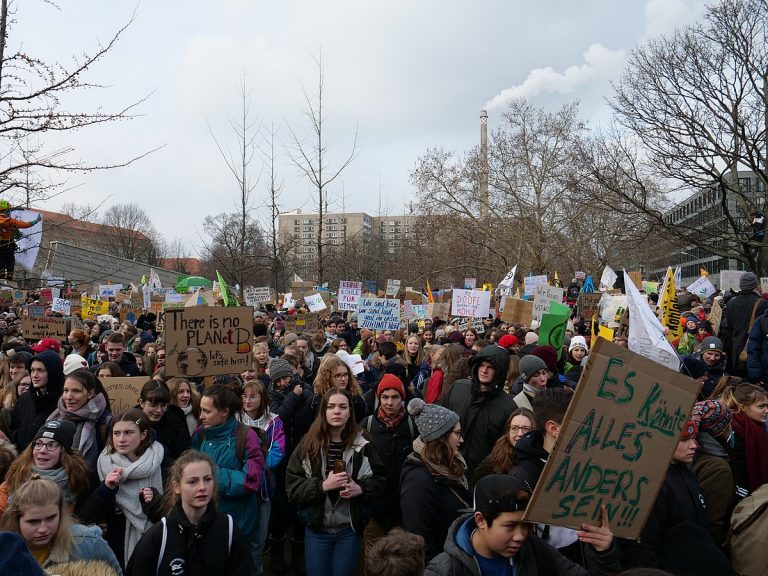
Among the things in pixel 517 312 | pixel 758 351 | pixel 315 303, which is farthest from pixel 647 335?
pixel 315 303

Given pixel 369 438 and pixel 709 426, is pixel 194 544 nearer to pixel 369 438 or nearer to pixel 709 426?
pixel 369 438

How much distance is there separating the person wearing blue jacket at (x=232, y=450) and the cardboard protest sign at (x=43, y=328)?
7067 millimetres

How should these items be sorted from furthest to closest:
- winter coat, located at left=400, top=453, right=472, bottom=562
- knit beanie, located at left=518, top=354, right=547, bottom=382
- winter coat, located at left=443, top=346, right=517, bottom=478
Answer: knit beanie, located at left=518, top=354, right=547, bottom=382, winter coat, located at left=443, top=346, right=517, bottom=478, winter coat, located at left=400, top=453, right=472, bottom=562

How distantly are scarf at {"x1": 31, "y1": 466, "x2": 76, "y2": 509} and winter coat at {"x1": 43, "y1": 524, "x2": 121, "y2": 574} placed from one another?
0.67 metres

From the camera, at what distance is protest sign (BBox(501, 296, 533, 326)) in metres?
11.8

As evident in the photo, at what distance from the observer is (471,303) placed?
12750 mm

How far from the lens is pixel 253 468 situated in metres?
4.07

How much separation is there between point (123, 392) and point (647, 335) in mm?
4713

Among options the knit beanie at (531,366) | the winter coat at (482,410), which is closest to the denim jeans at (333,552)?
the winter coat at (482,410)

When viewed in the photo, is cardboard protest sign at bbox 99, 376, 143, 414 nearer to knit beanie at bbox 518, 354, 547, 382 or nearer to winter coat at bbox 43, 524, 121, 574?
winter coat at bbox 43, 524, 121, 574

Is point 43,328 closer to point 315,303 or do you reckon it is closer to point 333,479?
point 315,303

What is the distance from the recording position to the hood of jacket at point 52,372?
4879 mm

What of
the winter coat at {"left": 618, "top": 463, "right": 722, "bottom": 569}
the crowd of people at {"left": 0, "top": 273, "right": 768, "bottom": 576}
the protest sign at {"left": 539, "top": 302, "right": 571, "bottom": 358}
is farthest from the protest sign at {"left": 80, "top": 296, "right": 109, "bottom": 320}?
the winter coat at {"left": 618, "top": 463, "right": 722, "bottom": 569}

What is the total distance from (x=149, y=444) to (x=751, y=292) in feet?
26.4
